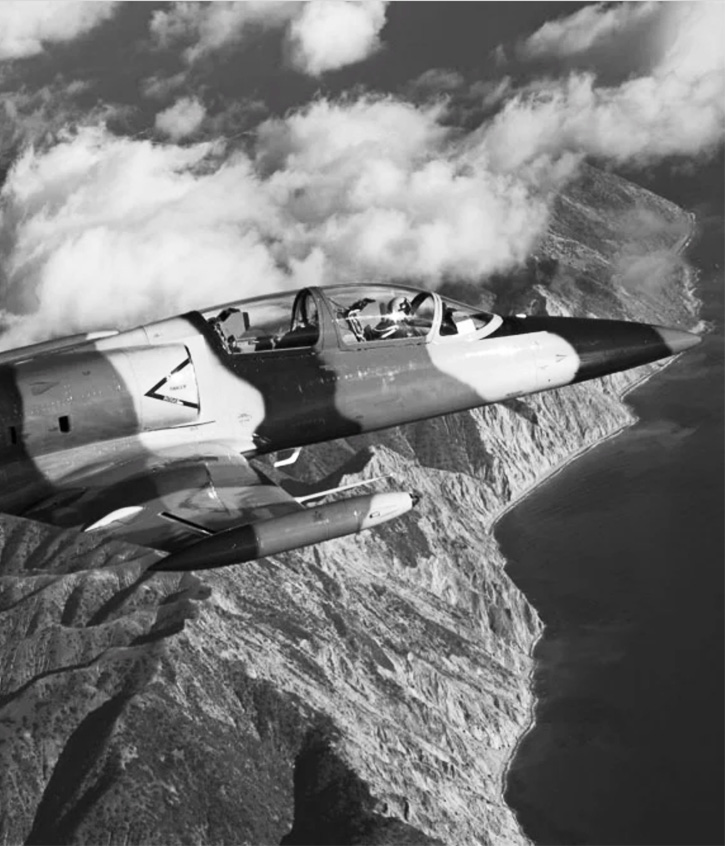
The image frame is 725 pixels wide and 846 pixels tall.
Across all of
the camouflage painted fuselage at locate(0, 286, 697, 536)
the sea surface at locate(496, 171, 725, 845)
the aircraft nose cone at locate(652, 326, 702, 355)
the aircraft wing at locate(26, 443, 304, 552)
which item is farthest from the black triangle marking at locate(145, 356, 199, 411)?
the sea surface at locate(496, 171, 725, 845)

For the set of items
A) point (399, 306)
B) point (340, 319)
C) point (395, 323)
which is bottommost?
point (395, 323)

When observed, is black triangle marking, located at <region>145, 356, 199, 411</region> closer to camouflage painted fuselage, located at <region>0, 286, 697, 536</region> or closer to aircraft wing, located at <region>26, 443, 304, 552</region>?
camouflage painted fuselage, located at <region>0, 286, 697, 536</region>

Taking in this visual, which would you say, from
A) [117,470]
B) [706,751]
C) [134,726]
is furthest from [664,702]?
[117,470]

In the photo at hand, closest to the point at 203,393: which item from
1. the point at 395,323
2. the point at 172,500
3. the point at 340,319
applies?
the point at 172,500

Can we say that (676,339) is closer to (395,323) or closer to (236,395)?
(395,323)

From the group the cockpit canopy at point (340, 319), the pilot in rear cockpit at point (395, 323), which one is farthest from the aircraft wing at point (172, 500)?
the pilot in rear cockpit at point (395, 323)

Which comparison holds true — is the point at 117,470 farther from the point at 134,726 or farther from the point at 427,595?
the point at 427,595

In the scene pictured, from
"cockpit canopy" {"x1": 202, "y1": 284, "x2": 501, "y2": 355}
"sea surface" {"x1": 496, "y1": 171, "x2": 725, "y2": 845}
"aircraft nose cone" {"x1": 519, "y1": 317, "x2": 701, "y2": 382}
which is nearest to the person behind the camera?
"cockpit canopy" {"x1": 202, "y1": 284, "x2": 501, "y2": 355}

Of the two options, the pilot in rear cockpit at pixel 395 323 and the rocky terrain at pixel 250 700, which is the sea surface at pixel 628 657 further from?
the pilot in rear cockpit at pixel 395 323
